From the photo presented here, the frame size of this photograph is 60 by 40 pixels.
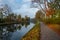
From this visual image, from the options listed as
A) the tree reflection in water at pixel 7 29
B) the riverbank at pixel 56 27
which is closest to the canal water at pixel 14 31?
the tree reflection in water at pixel 7 29

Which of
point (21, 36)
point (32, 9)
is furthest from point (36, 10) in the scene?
point (21, 36)

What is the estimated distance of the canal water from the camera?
2.07m

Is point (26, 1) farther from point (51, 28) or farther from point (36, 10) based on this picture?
point (51, 28)

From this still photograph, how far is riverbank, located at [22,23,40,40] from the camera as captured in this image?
2.03m

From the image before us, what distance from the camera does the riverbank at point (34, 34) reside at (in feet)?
6.65

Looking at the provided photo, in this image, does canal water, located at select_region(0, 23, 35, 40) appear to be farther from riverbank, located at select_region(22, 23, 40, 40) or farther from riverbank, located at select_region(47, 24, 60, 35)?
riverbank, located at select_region(47, 24, 60, 35)

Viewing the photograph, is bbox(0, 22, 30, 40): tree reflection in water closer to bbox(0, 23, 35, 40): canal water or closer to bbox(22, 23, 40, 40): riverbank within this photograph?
bbox(0, 23, 35, 40): canal water

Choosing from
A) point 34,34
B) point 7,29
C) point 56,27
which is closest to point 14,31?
point 7,29

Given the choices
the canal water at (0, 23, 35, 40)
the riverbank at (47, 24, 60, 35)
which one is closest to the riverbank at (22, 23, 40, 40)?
the canal water at (0, 23, 35, 40)

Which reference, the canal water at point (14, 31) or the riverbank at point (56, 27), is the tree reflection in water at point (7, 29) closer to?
the canal water at point (14, 31)

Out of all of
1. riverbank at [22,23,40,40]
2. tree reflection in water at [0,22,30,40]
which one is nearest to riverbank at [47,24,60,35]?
riverbank at [22,23,40,40]

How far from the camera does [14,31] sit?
2.09 m

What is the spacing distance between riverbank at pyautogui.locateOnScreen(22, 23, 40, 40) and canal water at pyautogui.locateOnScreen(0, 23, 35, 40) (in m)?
0.04

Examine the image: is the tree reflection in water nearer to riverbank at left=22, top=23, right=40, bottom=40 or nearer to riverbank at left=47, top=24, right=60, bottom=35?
riverbank at left=22, top=23, right=40, bottom=40
